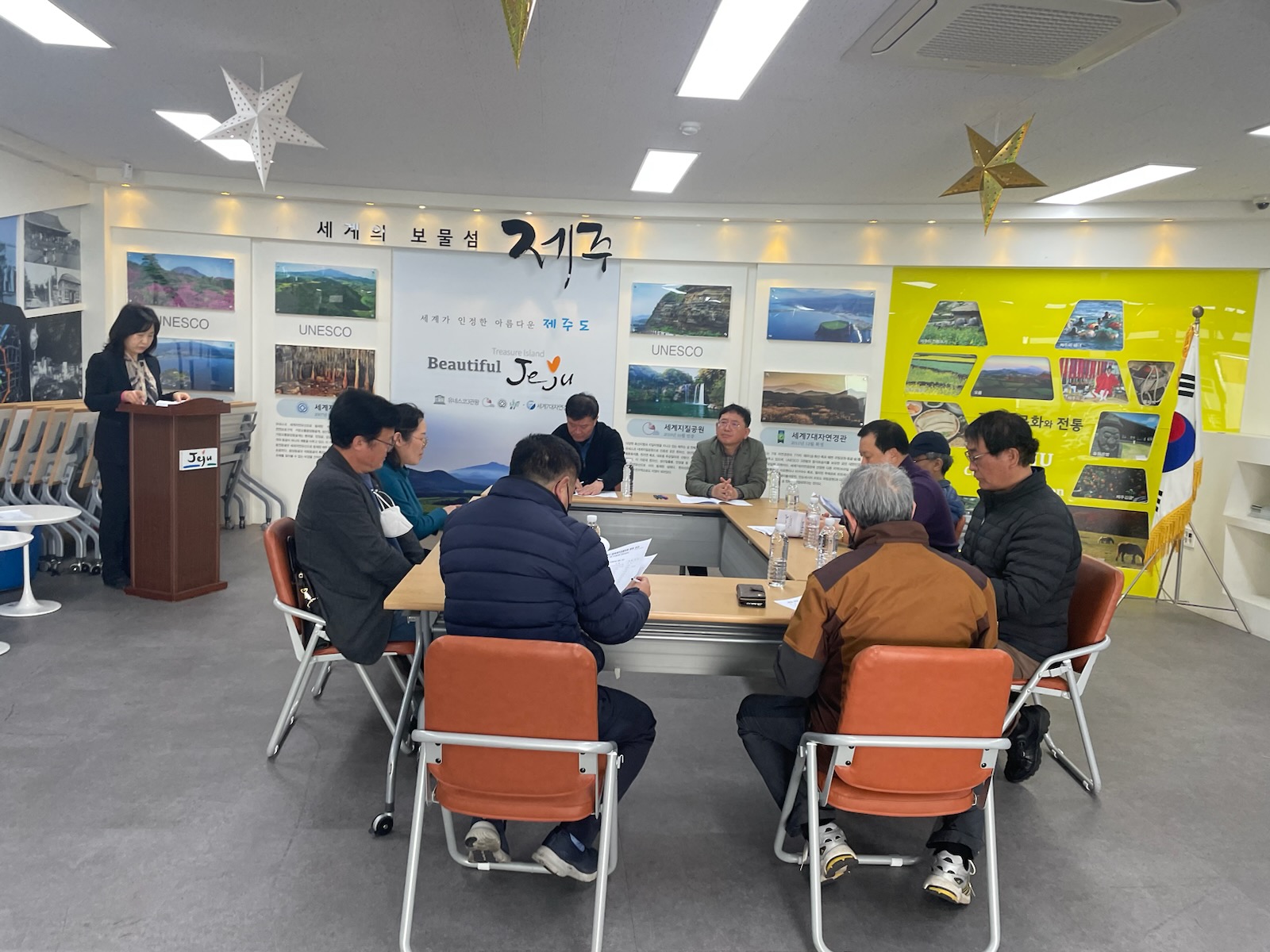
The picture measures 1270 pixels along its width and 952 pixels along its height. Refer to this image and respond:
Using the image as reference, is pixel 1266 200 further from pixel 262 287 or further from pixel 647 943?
pixel 262 287

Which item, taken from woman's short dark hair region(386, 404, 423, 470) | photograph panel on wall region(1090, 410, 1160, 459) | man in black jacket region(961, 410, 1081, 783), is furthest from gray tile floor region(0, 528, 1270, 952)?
photograph panel on wall region(1090, 410, 1160, 459)

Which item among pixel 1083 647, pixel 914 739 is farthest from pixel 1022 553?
pixel 914 739

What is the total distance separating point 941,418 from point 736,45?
4.36 meters

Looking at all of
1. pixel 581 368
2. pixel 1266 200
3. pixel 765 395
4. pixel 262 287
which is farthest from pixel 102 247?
pixel 1266 200

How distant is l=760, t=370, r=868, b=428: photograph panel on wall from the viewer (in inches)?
280

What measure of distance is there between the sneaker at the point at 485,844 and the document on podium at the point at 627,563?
0.84m

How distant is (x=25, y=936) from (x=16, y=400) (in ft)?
17.3

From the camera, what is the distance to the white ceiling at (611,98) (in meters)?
3.38

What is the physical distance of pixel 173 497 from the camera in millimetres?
4941

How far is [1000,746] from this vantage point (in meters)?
2.12

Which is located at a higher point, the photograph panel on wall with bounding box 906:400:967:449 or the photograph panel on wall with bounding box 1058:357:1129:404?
the photograph panel on wall with bounding box 1058:357:1129:404

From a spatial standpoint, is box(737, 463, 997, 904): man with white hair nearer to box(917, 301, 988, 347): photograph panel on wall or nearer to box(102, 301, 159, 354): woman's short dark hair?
box(102, 301, 159, 354): woman's short dark hair

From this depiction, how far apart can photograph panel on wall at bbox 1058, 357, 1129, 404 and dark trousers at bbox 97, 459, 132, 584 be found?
286 inches

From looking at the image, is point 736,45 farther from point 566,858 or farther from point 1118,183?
point 1118,183
